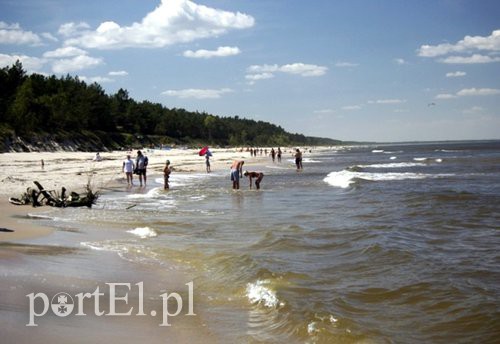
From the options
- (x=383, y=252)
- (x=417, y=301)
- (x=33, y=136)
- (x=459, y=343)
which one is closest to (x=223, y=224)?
(x=383, y=252)

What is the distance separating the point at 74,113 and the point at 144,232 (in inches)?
2730

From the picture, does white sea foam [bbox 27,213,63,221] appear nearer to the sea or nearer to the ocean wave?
the sea

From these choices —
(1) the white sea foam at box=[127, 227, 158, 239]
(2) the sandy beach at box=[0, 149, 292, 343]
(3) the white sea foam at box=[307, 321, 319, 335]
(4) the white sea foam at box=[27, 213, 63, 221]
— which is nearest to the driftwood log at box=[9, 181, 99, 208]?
(4) the white sea foam at box=[27, 213, 63, 221]

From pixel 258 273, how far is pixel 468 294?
3101 millimetres

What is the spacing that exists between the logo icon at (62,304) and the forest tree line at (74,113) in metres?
56.3

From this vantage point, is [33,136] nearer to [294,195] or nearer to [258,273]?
[294,195]

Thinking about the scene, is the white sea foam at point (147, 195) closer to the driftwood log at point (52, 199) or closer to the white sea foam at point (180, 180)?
the driftwood log at point (52, 199)

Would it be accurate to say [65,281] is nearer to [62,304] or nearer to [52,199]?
[62,304]

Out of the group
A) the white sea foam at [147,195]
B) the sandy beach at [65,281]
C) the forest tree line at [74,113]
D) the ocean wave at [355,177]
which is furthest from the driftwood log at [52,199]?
the forest tree line at [74,113]

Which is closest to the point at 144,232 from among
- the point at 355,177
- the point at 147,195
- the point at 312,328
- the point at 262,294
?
the point at 262,294

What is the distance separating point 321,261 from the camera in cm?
840

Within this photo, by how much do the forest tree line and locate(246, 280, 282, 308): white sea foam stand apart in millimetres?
56520

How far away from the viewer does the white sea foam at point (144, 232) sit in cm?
1060

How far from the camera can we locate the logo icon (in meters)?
5.09
